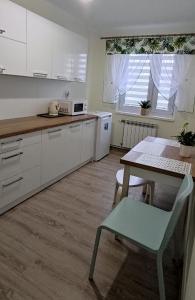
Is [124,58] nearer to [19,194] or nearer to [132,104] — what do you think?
[132,104]

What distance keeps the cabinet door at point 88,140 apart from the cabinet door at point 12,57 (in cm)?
131

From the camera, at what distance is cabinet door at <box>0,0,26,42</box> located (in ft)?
7.23

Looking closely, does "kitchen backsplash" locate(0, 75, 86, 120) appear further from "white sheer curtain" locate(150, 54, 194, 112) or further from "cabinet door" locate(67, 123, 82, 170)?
"white sheer curtain" locate(150, 54, 194, 112)

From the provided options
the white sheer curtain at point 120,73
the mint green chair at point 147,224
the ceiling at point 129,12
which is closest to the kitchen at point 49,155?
the ceiling at point 129,12

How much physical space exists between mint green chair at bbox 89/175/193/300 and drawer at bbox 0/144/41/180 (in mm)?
1208

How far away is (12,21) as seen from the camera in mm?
2303

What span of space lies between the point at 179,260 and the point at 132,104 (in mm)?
3164

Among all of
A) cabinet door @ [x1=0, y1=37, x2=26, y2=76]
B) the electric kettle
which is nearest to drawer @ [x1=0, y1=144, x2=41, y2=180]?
cabinet door @ [x1=0, y1=37, x2=26, y2=76]

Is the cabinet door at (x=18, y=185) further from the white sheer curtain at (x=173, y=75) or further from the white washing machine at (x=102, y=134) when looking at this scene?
the white sheer curtain at (x=173, y=75)

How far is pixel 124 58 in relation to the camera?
164 inches

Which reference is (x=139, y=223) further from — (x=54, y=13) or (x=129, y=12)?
(x=54, y=13)

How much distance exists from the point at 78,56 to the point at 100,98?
1294 millimetres

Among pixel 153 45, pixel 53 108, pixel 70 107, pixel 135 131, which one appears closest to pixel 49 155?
pixel 53 108

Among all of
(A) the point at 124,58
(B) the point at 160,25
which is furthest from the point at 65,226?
(B) the point at 160,25
